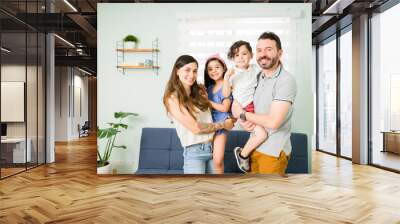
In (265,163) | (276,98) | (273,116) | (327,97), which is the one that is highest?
(327,97)

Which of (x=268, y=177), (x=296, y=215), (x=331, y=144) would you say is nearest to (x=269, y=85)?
(x=268, y=177)

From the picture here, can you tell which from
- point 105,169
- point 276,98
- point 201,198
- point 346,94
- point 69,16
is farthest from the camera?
point 346,94

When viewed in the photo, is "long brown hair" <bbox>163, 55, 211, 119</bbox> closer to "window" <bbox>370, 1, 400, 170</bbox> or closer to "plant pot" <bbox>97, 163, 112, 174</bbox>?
"plant pot" <bbox>97, 163, 112, 174</bbox>

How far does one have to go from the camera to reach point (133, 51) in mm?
6020

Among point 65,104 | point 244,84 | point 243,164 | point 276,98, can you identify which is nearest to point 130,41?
point 244,84

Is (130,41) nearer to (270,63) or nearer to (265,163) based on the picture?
(270,63)

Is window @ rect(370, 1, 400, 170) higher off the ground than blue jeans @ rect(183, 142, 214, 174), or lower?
higher

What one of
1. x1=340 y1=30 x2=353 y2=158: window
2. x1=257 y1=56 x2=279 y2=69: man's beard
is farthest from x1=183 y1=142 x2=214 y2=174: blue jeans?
x1=340 y1=30 x2=353 y2=158: window

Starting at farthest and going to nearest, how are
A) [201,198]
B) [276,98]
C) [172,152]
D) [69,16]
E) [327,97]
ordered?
[327,97], [69,16], [172,152], [276,98], [201,198]

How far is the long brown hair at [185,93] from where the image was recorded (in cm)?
579

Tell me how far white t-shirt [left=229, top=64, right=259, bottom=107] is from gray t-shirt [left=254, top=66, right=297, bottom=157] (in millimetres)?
94

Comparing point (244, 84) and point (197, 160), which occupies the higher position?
point (244, 84)

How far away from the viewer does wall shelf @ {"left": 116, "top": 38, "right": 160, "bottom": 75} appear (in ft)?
19.5

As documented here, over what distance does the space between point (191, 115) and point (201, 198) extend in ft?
5.27
